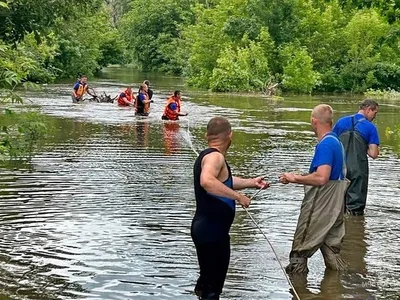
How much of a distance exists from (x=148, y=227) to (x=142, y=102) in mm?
18684

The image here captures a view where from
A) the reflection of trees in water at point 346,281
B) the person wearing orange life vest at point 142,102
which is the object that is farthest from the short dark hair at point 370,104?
the person wearing orange life vest at point 142,102

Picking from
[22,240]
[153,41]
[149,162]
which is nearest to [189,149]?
[149,162]

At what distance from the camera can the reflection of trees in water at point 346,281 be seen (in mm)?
7730

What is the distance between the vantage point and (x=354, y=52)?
6031 centimetres

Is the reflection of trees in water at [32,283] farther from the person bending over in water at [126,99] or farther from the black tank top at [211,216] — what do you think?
the person bending over in water at [126,99]

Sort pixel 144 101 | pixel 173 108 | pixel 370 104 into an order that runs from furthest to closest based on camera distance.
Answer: pixel 144 101, pixel 173 108, pixel 370 104

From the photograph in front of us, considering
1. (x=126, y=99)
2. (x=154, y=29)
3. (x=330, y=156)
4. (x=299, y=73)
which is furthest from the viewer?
(x=154, y=29)

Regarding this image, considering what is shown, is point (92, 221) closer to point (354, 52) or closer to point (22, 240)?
point (22, 240)

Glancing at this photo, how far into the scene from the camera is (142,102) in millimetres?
29016

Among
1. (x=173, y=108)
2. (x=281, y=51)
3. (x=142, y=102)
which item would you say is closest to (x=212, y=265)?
(x=173, y=108)

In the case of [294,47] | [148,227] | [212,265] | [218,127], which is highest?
[294,47]

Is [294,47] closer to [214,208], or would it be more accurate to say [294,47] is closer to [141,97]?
[141,97]

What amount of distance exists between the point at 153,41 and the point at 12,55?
87.8 metres

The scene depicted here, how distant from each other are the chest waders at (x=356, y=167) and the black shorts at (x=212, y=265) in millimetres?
5326
